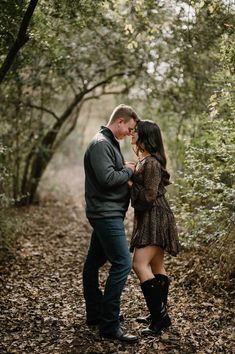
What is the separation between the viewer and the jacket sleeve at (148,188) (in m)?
4.73

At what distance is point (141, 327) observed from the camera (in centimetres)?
523

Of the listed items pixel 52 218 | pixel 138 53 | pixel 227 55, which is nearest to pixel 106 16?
pixel 138 53

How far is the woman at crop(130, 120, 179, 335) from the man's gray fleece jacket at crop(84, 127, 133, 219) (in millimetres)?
161

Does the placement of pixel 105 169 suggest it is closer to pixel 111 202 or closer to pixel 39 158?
pixel 111 202

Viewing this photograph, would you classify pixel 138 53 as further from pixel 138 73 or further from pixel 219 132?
pixel 219 132

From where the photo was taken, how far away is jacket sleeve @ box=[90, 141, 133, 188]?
4578 millimetres

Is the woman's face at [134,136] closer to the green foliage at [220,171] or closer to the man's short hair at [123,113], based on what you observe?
the man's short hair at [123,113]

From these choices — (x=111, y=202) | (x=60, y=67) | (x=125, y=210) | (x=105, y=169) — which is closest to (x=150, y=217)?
(x=125, y=210)

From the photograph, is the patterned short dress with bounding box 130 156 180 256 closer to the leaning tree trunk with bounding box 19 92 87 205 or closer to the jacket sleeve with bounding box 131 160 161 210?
the jacket sleeve with bounding box 131 160 161 210

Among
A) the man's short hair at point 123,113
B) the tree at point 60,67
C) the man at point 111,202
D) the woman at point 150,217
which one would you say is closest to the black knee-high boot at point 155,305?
the woman at point 150,217

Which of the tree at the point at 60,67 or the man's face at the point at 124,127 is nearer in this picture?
the man's face at the point at 124,127

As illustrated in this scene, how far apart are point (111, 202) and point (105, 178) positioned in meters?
0.31

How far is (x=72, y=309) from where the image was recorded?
5828mm

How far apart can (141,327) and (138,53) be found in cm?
639
